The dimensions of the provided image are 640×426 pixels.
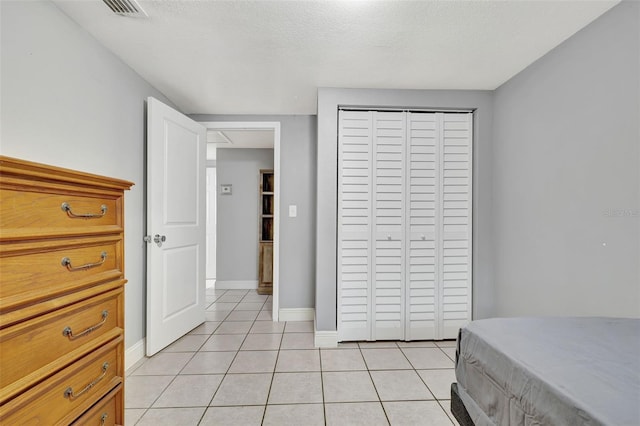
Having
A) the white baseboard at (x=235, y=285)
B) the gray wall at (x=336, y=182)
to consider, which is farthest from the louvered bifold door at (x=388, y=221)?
the white baseboard at (x=235, y=285)

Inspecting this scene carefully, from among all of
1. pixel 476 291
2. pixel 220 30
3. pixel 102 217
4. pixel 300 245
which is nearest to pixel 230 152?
pixel 300 245

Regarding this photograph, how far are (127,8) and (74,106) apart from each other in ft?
2.16

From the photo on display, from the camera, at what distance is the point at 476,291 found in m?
2.69

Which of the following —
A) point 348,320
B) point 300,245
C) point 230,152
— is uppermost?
point 230,152

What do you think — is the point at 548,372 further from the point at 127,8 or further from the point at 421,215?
the point at 127,8

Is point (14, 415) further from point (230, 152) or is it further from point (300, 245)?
point (230, 152)

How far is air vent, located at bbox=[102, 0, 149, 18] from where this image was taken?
1.54m

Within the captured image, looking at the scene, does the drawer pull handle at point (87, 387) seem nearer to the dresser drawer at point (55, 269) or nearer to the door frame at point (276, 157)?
the dresser drawer at point (55, 269)

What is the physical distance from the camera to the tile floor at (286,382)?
167cm

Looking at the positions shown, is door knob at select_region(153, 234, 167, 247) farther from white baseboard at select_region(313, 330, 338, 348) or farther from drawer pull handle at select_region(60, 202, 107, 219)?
white baseboard at select_region(313, 330, 338, 348)

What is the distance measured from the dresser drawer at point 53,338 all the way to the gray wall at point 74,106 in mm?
869

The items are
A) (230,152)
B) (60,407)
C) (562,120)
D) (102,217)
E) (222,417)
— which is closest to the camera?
(60,407)

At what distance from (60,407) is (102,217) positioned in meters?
0.72

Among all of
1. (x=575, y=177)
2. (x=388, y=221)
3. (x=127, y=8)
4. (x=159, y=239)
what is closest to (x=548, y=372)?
(x=575, y=177)
